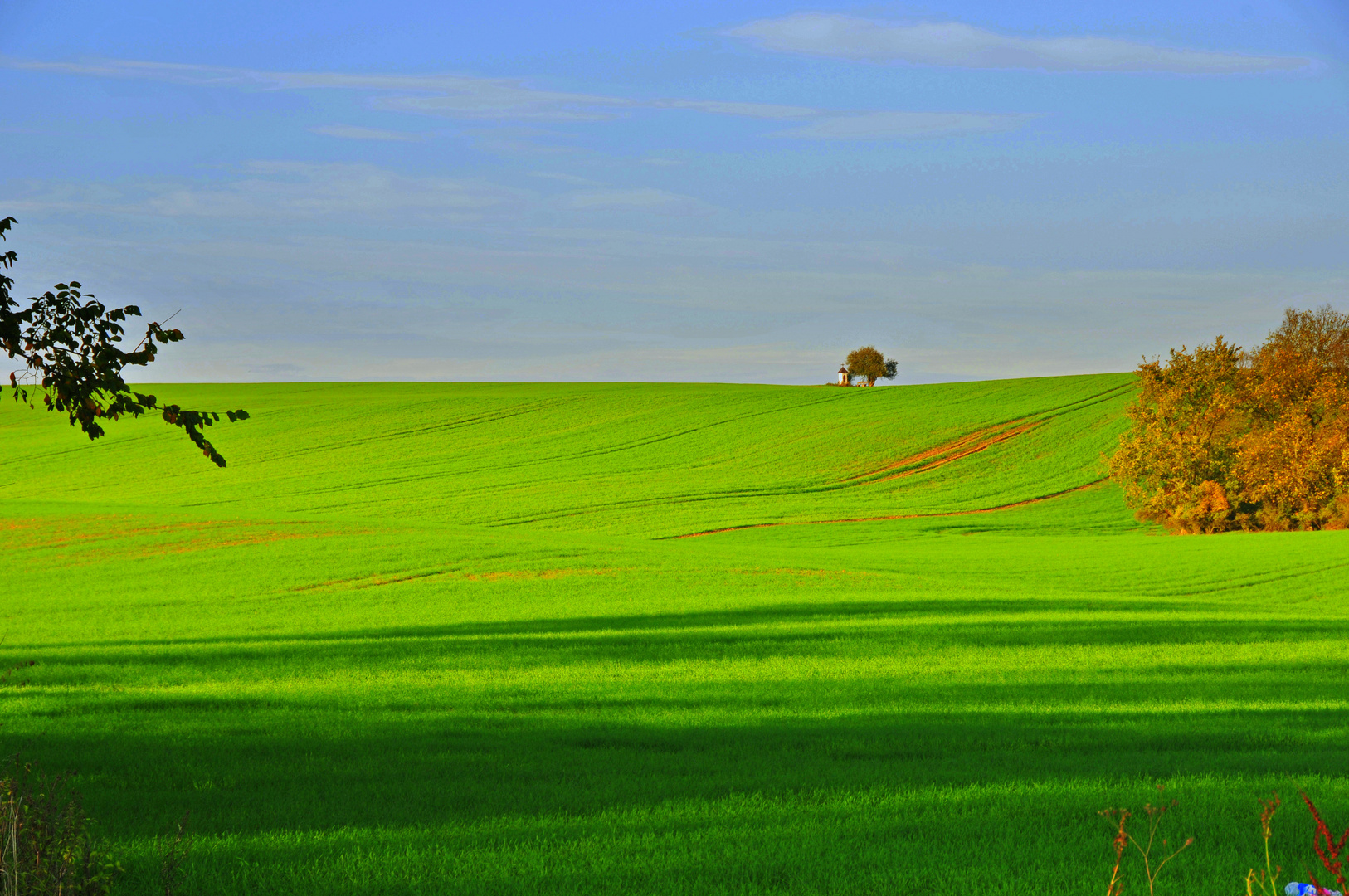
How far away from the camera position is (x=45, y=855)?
14.3ft

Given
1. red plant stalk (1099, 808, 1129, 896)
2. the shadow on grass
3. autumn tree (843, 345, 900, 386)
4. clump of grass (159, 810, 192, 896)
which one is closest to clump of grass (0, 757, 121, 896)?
clump of grass (159, 810, 192, 896)

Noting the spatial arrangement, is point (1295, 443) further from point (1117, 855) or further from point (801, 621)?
point (1117, 855)

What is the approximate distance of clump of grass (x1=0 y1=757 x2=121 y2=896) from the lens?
407 cm

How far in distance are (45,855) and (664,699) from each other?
6.45m

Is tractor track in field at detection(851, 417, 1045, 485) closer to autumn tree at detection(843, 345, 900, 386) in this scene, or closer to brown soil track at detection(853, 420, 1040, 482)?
brown soil track at detection(853, 420, 1040, 482)

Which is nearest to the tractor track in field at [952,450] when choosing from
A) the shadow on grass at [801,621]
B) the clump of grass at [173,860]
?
the shadow on grass at [801,621]

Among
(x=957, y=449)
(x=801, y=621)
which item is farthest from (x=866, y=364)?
(x=801, y=621)

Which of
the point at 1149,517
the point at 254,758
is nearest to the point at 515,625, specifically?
the point at 254,758

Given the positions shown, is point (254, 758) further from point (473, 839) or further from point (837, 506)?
point (837, 506)

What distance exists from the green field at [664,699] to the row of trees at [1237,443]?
190 inches

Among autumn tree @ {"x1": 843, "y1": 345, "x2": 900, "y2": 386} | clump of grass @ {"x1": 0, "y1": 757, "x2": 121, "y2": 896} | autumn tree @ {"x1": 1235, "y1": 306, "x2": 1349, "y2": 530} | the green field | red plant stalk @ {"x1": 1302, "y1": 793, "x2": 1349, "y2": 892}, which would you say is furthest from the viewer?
autumn tree @ {"x1": 843, "y1": 345, "x2": 900, "y2": 386}

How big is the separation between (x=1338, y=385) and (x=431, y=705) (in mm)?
40693

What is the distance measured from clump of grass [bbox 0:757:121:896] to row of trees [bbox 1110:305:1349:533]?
41021 mm

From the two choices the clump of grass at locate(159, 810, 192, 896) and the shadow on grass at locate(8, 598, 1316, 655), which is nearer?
the clump of grass at locate(159, 810, 192, 896)
